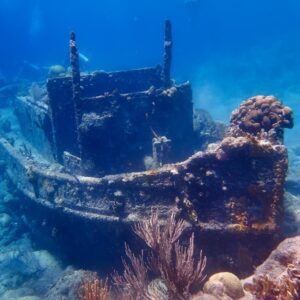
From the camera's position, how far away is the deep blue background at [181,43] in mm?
41188

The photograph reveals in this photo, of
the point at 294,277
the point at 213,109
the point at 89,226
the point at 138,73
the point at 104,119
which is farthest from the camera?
the point at 213,109

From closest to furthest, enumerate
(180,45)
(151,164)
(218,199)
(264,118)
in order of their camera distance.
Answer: (218,199) → (264,118) → (151,164) → (180,45)

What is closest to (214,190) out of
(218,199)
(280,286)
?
(218,199)

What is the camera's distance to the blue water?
3944 cm

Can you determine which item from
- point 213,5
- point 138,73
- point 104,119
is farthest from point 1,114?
point 213,5

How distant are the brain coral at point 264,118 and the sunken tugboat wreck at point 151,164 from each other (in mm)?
23

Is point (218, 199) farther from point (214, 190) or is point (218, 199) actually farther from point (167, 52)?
point (167, 52)

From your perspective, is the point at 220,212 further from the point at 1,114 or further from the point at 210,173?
the point at 1,114

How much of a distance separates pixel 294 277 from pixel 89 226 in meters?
5.21

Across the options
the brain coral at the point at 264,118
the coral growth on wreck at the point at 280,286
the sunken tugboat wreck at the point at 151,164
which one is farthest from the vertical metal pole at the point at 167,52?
the coral growth on wreck at the point at 280,286

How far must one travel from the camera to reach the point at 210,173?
6391 millimetres

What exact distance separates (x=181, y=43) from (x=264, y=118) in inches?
4151

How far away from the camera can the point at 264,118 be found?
319 inches

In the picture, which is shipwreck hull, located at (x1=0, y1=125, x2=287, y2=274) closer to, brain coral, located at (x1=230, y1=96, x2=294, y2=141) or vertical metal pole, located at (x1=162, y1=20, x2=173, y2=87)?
brain coral, located at (x1=230, y1=96, x2=294, y2=141)
